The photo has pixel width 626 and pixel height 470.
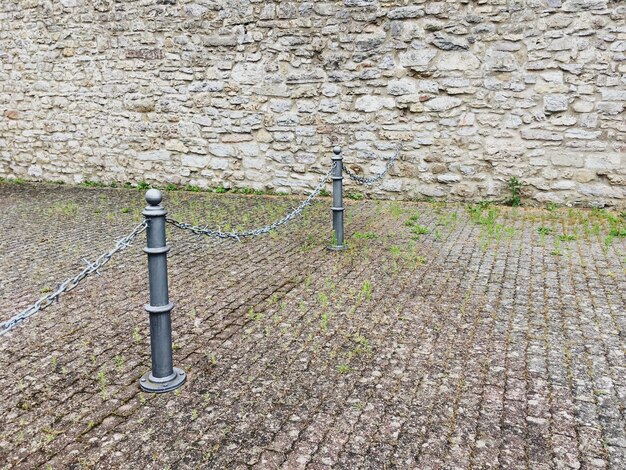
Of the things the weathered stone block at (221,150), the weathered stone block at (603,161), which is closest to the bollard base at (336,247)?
the weathered stone block at (603,161)

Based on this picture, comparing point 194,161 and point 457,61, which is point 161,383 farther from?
point 194,161

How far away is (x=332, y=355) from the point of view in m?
3.47

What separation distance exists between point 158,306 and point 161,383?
430 mm

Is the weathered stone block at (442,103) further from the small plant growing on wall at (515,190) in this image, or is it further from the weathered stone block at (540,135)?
the small plant growing on wall at (515,190)

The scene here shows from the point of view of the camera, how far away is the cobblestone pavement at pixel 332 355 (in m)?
2.53

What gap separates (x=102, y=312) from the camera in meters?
4.25

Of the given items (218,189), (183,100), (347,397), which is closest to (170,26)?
(183,100)

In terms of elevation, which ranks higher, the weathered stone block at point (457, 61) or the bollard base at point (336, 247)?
the weathered stone block at point (457, 61)

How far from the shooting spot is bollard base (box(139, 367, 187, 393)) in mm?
3031

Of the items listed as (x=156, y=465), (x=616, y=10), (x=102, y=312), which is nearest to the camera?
(x=156, y=465)

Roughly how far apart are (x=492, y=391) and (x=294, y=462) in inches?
46.7

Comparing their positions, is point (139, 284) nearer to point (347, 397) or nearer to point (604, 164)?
point (347, 397)

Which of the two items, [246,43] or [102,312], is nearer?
[102,312]

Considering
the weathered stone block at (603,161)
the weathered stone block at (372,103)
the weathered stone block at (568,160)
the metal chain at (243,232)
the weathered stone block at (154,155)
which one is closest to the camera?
the metal chain at (243,232)
